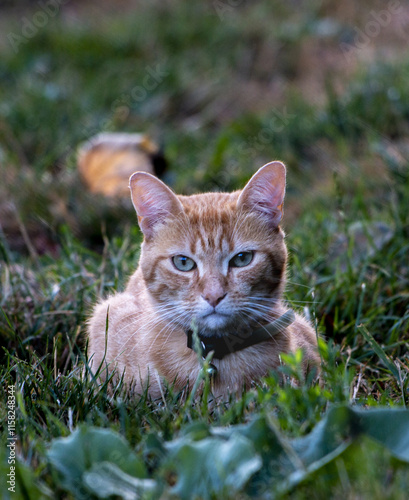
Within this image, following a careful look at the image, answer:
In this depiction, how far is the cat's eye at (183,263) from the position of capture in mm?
2594

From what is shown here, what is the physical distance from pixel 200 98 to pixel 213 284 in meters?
4.80

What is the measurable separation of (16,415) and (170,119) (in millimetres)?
5014

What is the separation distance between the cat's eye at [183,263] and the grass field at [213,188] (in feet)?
1.68

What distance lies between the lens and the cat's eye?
8.51ft

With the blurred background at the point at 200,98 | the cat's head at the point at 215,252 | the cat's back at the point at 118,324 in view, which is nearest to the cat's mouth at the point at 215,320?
the cat's head at the point at 215,252

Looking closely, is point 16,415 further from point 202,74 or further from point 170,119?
point 202,74

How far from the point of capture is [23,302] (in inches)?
126

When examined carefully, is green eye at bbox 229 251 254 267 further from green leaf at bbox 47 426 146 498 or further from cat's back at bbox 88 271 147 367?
green leaf at bbox 47 426 146 498

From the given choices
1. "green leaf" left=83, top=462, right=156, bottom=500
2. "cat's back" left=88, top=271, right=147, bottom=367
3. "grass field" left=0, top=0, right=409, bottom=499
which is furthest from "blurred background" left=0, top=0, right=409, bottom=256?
"green leaf" left=83, top=462, right=156, bottom=500

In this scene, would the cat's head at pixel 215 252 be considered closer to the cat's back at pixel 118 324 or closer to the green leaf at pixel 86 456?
the cat's back at pixel 118 324

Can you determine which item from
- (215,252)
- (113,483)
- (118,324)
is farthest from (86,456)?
(118,324)

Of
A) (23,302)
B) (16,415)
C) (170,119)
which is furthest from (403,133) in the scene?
(16,415)

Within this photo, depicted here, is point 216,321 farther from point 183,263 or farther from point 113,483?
point 113,483

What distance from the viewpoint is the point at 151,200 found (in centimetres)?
271
